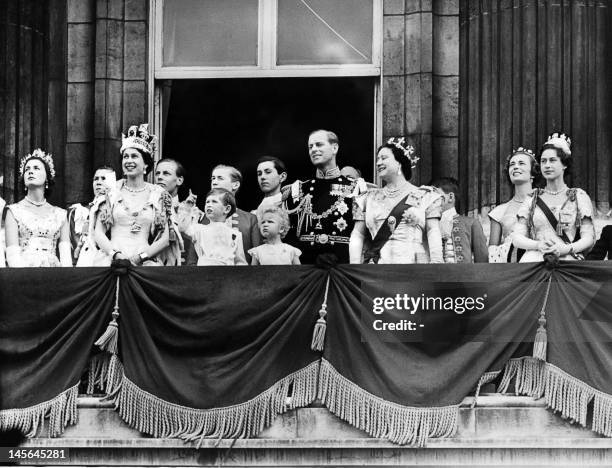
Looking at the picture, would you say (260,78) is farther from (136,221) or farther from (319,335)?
(319,335)

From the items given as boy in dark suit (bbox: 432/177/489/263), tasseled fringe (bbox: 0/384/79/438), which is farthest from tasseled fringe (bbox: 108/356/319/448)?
boy in dark suit (bbox: 432/177/489/263)

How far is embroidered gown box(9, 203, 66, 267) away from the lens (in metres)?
17.0

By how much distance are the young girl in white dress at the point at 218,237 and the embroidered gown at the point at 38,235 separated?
137 cm

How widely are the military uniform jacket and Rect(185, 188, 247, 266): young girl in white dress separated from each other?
630mm

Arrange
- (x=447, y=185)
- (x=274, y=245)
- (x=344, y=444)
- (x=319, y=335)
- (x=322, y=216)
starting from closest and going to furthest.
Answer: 1. (x=344, y=444)
2. (x=319, y=335)
3. (x=274, y=245)
4. (x=322, y=216)
5. (x=447, y=185)

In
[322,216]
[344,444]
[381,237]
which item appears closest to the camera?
[344,444]

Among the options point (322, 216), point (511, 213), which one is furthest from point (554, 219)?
point (322, 216)

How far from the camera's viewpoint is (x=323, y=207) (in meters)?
17.1

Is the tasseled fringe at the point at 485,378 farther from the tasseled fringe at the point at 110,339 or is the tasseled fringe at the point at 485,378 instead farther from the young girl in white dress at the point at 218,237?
the tasseled fringe at the point at 110,339

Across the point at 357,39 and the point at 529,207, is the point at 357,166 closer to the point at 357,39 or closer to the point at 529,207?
the point at 357,39

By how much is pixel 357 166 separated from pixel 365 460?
16.4 ft

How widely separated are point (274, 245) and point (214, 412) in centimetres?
171

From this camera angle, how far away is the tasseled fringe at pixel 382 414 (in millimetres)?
15508
